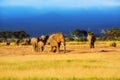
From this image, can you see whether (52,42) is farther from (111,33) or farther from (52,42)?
(111,33)

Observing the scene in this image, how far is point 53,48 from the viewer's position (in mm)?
47938

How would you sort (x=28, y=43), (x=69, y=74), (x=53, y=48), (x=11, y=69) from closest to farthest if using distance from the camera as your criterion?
(x=69, y=74) → (x=11, y=69) → (x=53, y=48) → (x=28, y=43)

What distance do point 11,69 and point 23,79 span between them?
4.96 m

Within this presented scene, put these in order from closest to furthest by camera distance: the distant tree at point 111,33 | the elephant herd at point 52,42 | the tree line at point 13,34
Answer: the elephant herd at point 52,42
the distant tree at point 111,33
the tree line at point 13,34

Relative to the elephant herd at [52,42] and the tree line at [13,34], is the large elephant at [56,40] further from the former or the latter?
the tree line at [13,34]

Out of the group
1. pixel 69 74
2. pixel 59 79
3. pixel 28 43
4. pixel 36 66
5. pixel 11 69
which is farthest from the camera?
pixel 28 43

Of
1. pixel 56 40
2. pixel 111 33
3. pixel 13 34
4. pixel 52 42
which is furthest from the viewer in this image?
pixel 13 34

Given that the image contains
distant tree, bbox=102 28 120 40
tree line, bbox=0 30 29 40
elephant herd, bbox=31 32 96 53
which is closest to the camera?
elephant herd, bbox=31 32 96 53

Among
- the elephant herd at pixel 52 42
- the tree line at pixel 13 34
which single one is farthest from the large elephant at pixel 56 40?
the tree line at pixel 13 34

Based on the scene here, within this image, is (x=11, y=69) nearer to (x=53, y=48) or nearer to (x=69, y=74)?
(x=69, y=74)

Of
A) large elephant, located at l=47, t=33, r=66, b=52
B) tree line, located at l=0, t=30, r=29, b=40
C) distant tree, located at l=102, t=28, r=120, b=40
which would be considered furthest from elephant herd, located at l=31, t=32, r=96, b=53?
tree line, located at l=0, t=30, r=29, b=40

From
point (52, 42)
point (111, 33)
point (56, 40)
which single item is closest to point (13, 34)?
point (111, 33)

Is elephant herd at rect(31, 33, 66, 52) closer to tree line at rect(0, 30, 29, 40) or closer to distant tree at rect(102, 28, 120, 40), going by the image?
distant tree at rect(102, 28, 120, 40)

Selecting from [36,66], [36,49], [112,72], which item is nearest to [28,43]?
[36,49]
